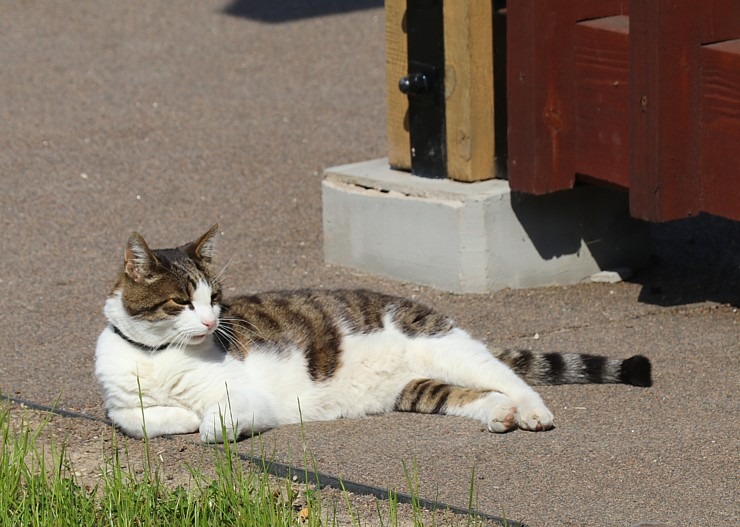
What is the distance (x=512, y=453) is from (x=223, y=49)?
24.4ft

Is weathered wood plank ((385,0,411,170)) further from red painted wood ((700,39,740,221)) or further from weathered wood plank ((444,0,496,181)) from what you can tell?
red painted wood ((700,39,740,221))

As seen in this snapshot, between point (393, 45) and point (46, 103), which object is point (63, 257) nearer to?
point (393, 45)

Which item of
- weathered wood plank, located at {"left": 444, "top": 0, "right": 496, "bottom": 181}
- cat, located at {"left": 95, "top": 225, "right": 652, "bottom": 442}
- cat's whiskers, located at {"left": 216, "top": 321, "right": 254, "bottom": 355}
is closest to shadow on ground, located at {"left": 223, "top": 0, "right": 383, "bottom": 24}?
weathered wood plank, located at {"left": 444, "top": 0, "right": 496, "bottom": 181}

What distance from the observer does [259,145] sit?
8.87 metres

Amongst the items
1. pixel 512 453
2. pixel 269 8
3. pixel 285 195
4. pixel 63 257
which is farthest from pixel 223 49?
pixel 512 453

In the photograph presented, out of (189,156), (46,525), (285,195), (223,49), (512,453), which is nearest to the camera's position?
(46,525)

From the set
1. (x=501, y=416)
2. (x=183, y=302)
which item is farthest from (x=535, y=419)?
(x=183, y=302)

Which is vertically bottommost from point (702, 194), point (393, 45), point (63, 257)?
point (63, 257)

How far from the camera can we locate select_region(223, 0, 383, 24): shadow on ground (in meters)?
12.1

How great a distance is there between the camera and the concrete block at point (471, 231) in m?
6.35

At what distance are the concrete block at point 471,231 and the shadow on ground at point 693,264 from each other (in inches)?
7.4

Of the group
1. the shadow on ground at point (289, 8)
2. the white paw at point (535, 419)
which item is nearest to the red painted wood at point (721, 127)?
the white paw at point (535, 419)

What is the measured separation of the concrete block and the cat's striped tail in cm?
131

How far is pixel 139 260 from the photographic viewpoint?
4570 millimetres
